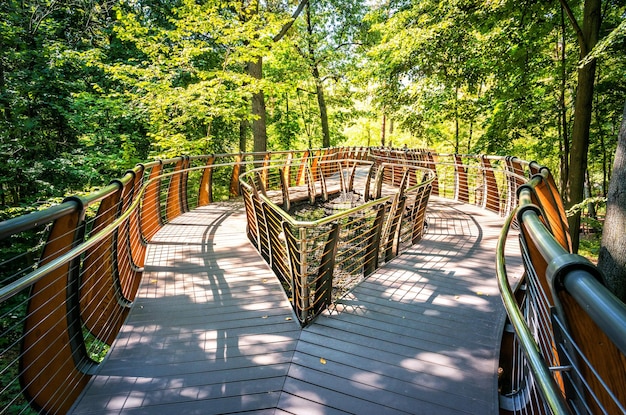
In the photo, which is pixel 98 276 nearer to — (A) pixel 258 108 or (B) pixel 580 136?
(B) pixel 580 136

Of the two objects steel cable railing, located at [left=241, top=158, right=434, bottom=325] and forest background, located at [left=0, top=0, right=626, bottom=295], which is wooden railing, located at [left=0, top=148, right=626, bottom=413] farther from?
forest background, located at [left=0, top=0, right=626, bottom=295]

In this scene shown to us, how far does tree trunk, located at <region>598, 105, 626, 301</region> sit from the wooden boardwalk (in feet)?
4.41

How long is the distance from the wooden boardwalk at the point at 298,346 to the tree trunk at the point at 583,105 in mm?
3692

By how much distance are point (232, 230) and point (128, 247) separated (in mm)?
2487

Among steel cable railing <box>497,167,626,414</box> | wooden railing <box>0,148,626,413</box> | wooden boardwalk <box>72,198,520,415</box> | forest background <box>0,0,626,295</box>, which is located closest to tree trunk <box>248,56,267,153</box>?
forest background <box>0,0,626,295</box>

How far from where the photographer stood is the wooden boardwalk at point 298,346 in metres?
2.48

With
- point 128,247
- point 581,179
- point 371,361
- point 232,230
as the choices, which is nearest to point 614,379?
point 371,361

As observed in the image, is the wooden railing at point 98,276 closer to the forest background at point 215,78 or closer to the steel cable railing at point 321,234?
the steel cable railing at point 321,234

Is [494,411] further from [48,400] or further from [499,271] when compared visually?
[48,400]

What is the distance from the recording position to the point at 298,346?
3.10 m

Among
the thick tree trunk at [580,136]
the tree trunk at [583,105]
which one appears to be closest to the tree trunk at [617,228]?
the tree trunk at [583,105]

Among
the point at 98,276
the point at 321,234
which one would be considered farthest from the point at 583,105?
the point at 98,276

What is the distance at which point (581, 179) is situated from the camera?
7.17 m

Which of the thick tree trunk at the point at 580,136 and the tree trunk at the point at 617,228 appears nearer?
the tree trunk at the point at 617,228
